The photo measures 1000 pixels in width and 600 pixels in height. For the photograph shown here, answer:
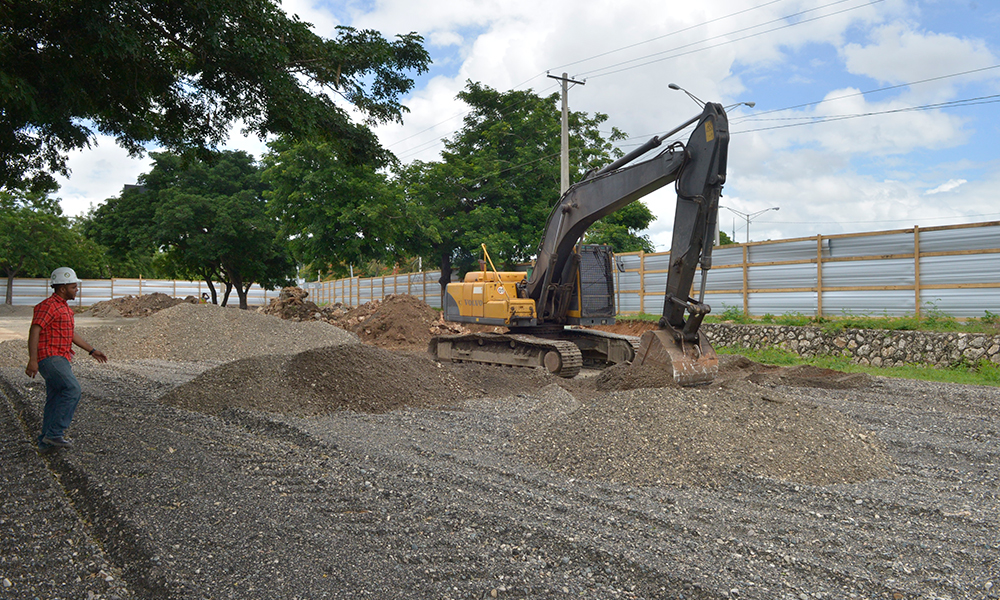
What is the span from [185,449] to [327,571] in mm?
3210

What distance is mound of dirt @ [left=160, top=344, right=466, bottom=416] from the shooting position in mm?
8367

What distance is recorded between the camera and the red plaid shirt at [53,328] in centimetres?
593

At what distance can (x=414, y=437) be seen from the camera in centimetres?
679

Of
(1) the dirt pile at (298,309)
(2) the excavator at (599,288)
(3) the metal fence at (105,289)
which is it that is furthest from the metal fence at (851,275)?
(3) the metal fence at (105,289)

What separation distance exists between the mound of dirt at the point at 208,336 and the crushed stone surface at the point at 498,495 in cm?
709

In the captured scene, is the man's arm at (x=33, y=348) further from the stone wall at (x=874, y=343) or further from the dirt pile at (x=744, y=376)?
the stone wall at (x=874, y=343)

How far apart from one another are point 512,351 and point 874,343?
760cm

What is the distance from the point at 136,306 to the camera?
35.2 meters

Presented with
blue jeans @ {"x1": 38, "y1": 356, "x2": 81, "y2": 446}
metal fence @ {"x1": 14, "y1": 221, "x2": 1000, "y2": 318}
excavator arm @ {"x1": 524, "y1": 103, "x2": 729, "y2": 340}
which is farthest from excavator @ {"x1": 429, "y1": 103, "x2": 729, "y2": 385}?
blue jeans @ {"x1": 38, "y1": 356, "x2": 81, "y2": 446}

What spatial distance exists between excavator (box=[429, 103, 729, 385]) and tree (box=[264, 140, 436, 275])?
29.2 feet

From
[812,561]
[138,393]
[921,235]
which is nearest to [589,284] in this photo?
[921,235]

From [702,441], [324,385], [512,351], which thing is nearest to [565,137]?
[512,351]

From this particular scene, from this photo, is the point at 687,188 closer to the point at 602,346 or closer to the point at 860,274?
the point at 602,346

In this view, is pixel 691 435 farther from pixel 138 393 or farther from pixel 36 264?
pixel 36 264
